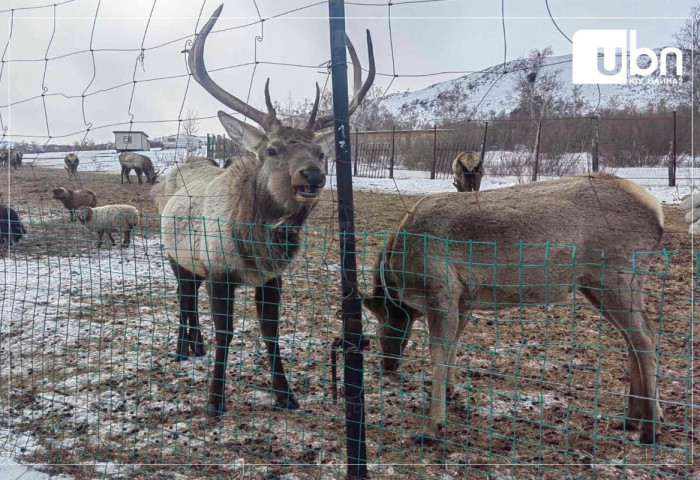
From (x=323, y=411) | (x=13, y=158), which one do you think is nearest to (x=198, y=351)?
(x=323, y=411)

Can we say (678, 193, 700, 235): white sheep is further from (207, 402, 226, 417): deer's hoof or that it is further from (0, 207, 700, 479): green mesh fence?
(207, 402, 226, 417): deer's hoof

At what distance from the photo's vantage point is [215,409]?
3533 millimetres

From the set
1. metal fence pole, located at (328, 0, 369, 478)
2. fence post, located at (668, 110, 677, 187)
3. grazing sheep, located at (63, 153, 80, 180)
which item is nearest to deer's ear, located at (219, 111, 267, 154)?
metal fence pole, located at (328, 0, 369, 478)

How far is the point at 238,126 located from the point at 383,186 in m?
12.1

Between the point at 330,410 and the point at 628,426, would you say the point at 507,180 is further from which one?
the point at 330,410

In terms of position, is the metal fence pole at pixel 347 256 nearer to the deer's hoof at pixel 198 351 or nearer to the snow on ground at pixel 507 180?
the deer's hoof at pixel 198 351

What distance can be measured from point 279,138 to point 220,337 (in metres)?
1.55

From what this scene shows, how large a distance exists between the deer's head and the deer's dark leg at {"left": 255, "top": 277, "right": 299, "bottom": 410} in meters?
0.77

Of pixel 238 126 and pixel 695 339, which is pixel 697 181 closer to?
pixel 695 339

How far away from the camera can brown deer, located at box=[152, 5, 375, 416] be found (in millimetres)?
3348

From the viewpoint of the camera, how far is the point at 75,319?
17.3 ft

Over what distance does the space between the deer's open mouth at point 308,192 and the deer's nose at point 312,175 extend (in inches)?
1.6

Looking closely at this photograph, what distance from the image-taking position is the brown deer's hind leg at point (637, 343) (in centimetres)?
321

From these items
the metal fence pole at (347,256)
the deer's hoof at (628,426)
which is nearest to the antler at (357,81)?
the metal fence pole at (347,256)
